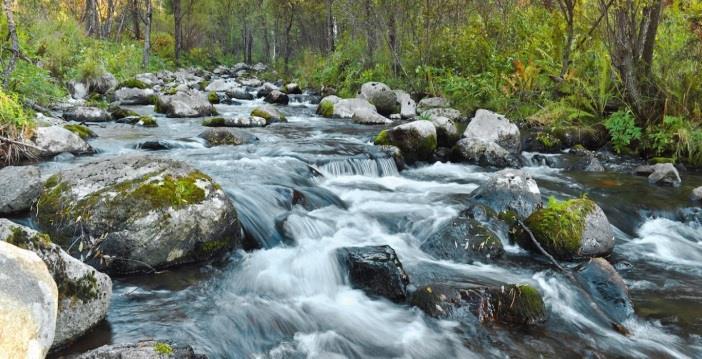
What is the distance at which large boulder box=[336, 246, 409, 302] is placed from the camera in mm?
5027

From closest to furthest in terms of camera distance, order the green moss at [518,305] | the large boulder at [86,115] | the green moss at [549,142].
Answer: the green moss at [518,305] → the green moss at [549,142] → the large boulder at [86,115]

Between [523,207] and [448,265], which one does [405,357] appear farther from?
[523,207]

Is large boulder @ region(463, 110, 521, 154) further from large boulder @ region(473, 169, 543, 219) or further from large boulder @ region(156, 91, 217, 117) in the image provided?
large boulder @ region(156, 91, 217, 117)

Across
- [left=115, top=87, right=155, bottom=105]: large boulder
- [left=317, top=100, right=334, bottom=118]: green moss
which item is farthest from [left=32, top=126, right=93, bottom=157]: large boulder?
[left=115, top=87, right=155, bottom=105]: large boulder

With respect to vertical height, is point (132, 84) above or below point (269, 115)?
above

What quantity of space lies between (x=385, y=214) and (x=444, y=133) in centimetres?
477

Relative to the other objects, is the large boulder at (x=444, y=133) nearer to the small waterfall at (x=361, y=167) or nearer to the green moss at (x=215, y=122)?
the small waterfall at (x=361, y=167)

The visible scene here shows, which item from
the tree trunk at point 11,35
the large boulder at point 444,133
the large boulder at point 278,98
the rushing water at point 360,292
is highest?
the tree trunk at point 11,35

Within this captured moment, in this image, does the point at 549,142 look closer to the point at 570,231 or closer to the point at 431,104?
the point at 431,104

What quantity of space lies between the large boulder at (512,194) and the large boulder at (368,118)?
25.4ft

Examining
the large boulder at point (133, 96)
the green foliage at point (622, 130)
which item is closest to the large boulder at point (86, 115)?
the large boulder at point (133, 96)

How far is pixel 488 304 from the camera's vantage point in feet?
15.5

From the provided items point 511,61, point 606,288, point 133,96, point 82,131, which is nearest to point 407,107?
point 511,61

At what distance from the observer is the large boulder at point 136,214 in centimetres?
493
